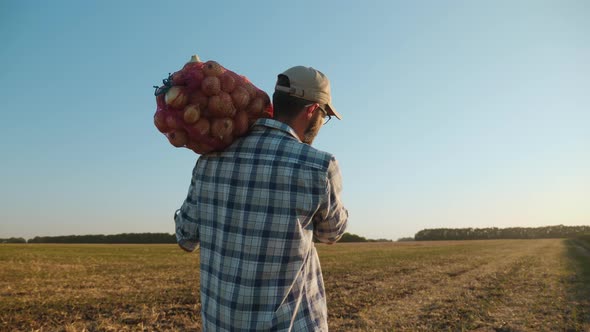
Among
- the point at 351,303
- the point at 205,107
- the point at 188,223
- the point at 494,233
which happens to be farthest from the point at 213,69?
the point at 494,233

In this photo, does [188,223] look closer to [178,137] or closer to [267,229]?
[178,137]

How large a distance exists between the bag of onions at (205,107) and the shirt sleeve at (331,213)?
0.51 m

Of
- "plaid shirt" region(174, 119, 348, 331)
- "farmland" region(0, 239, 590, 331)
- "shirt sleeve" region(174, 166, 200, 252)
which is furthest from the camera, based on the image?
"farmland" region(0, 239, 590, 331)

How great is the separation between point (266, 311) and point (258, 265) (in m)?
0.20

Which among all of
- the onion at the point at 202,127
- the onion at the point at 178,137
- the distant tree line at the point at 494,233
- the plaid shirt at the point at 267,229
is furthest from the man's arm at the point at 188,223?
the distant tree line at the point at 494,233

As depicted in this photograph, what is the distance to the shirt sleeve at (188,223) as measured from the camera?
2.32 m

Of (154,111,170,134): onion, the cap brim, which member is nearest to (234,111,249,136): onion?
(154,111,170,134): onion

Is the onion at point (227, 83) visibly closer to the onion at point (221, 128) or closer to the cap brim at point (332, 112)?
the onion at point (221, 128)

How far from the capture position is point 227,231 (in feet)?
6.73

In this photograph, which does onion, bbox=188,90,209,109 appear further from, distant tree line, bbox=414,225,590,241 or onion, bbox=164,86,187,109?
distant tree line, bbox=414,225,590,241

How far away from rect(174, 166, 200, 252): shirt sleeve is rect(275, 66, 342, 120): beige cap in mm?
745

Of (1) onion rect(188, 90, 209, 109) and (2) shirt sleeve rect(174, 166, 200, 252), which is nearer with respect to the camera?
(1) onion rect(188, 90, 209, 109)

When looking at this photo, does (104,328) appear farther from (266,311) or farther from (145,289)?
(266,311)

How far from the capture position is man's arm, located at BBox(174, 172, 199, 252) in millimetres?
2324
